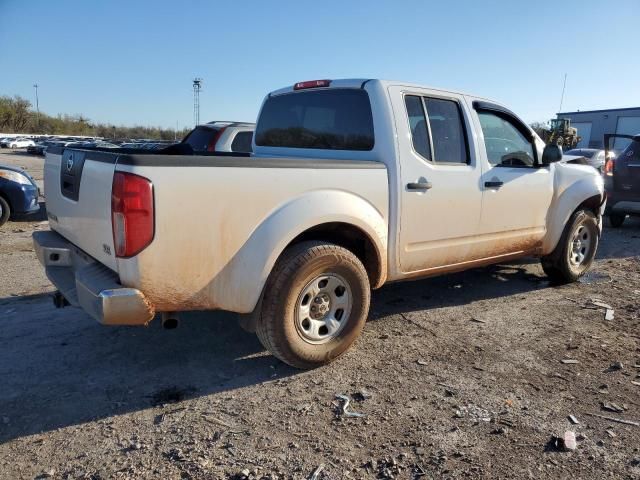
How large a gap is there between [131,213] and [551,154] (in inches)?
160

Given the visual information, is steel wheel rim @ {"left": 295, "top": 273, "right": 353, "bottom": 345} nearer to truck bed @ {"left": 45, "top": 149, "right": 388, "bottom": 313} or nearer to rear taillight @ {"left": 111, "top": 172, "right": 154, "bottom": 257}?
Result: truck bed @ {"left": 45, "top": 149, "right": 388, "bottom": 313}

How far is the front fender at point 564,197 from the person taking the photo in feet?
17.5

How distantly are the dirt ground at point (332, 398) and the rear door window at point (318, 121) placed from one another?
164cm

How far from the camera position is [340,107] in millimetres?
4246

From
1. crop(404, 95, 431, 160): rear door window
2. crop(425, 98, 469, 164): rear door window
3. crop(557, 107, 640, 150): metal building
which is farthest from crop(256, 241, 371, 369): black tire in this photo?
crop(557, 107, 640, 150): metal building

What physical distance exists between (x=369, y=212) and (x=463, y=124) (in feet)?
4.79

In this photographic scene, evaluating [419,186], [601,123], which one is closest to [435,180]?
[419,186]

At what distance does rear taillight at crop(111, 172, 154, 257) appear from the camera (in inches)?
107

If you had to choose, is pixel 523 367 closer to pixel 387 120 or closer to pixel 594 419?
pixel 594 419

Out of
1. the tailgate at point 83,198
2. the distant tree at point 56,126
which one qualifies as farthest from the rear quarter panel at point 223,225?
the distant tree at point 56,126

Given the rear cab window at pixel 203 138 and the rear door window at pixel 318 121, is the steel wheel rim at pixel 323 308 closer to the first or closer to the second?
the rear door window at pixel 318 121

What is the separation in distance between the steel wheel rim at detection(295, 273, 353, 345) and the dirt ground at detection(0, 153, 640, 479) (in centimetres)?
27

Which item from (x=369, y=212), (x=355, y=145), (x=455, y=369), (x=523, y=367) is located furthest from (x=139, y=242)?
(x=523, y=367)

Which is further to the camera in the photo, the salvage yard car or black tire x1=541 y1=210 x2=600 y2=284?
the salvage yard car
